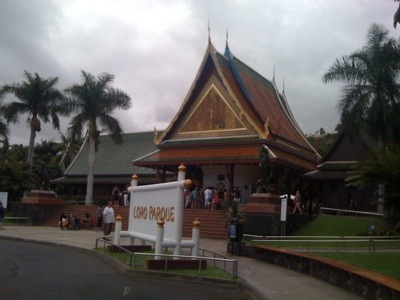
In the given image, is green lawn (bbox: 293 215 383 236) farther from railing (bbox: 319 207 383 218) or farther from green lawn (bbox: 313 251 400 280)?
green lawn (bbox: 313 251 400 280)

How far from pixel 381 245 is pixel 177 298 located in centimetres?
952

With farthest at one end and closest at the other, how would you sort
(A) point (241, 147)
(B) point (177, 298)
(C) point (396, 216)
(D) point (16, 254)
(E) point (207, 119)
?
(E) point (207, 119), (A) point (241, 147), (D) point (16, 254), (C) point (396, 216), (B) point (177, 298)

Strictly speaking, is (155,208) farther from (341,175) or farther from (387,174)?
(341,175)

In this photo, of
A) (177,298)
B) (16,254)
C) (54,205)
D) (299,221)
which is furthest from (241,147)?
(177,298)

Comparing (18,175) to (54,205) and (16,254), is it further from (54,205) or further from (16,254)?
(16,254)

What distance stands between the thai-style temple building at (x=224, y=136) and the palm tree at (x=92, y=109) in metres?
5.50

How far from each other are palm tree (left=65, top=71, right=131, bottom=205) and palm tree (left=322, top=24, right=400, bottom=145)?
16.9m

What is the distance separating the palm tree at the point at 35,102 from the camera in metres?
40.3

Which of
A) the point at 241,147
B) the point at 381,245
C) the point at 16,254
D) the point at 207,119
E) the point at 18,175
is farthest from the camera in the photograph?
the point at 18,175

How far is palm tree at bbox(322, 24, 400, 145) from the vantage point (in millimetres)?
Answer: 23797

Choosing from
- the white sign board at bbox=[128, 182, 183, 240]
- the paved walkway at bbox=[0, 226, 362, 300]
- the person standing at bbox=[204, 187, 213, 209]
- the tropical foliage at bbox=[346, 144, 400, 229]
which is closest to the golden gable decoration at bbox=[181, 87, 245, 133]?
the person standing at bbox=[204, 187, 213, 209]

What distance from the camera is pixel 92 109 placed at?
36.8m

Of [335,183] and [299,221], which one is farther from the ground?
[335,183]

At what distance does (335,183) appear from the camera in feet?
101
